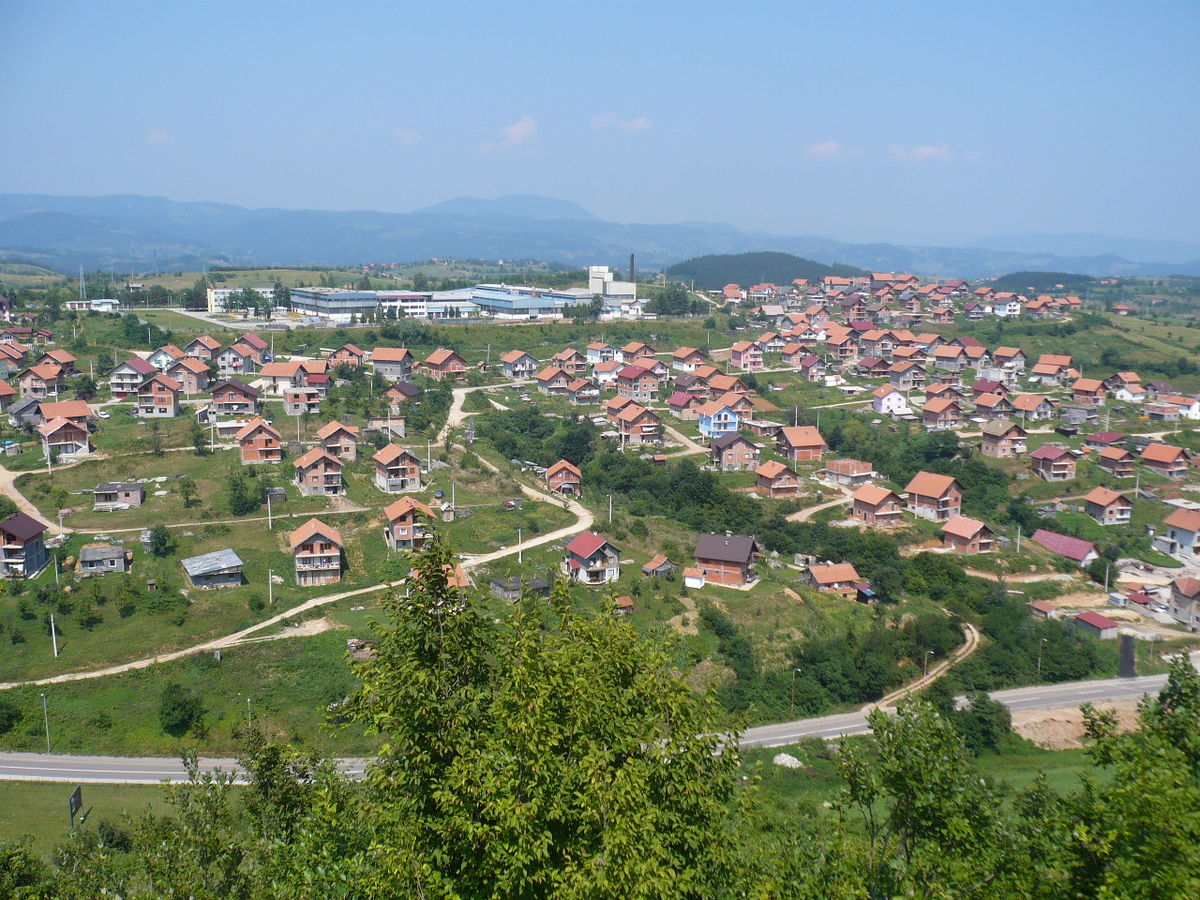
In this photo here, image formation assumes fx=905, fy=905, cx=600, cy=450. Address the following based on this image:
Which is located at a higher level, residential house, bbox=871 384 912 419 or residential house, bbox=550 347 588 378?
residential house, bbox=550 347 588 378

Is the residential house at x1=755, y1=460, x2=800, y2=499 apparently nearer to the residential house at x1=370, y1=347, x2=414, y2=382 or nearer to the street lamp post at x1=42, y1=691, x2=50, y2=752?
the residential house at x1=370, y1=347, x2=414, y2=382

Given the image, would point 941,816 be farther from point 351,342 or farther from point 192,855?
point 351,342

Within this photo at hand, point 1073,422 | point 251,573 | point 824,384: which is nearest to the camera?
point 251,573

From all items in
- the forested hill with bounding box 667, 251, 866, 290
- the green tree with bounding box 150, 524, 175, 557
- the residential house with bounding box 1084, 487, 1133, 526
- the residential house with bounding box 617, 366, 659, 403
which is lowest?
the residential house with bounding box 1084, 487, 1133, 526

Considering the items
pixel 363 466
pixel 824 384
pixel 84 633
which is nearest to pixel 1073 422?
pixel 824 384

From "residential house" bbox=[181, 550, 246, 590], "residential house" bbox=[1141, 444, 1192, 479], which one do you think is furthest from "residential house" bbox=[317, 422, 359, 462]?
"residential house" bbox=[1141, 444, 1192, 479]

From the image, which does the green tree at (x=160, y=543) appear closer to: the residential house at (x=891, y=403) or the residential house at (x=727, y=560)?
the residential house at (x=727, y=560)
